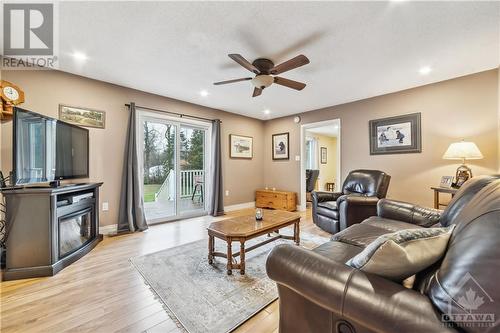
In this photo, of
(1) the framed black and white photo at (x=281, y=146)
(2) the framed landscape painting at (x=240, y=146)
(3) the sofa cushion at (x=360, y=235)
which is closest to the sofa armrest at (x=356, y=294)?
(3) the sofa cushion at (x=360, y=235)

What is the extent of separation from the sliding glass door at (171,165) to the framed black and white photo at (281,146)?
1.90 m

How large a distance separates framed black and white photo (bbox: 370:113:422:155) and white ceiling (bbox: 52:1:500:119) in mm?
652

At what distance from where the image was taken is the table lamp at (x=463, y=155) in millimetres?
2795

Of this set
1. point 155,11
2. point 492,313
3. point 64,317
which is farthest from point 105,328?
point 155,11

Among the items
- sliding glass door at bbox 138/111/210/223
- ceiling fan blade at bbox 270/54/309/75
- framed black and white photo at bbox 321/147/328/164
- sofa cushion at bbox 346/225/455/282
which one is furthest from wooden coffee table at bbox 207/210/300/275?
framed black and white photo at bbox 321/147/328/164

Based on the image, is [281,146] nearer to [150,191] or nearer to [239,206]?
[239,206]

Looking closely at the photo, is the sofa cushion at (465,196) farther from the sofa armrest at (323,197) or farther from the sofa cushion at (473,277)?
the sofa armrest at (323,197)

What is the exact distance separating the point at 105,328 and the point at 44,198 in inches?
59.3

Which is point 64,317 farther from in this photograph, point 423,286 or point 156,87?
point 156,87

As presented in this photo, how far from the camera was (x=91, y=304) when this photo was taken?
1674mm

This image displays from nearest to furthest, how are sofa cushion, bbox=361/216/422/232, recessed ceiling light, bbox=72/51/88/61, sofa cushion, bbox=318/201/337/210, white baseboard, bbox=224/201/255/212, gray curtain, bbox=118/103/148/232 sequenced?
sofa cushion, bbox=361/216/422/232 < recessed ceiling light, bbox=72/51/88/61 < sofa cushion, bbox=318/201/337/210 < gray curtain, bbox=118/103/148/232 < white baseboard, bbox=224/201/255/212

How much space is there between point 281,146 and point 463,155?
136 inches

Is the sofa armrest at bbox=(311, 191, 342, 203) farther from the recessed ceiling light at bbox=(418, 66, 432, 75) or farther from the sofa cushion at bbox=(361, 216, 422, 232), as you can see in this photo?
the recessed ceiling light at bbox=(418, 66, 432, 75)

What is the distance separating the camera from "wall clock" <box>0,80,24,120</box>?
2270 mm
